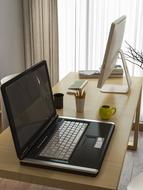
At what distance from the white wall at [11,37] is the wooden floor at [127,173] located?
3.51 ft

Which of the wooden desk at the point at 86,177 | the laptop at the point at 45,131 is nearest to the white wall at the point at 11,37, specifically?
the wooden desk at the point at 86,177

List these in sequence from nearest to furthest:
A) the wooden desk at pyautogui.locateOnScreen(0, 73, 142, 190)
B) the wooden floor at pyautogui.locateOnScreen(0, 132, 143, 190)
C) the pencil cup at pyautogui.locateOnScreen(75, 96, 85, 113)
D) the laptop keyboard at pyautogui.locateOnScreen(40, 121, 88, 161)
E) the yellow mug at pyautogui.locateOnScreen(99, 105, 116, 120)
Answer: the wooden desk at pyautogui.locateOnScreen(0, 73, 142, 190) → the laptop keyboard at pyautogui.locateOnScreen(40, 121, 88, 161) → the yellow mug at pyautogui.locateOnScreen(99, 105, 116, 120) → the pencil cup at pyautogui.locateOnScreen(75, 96, 85, 113) → the wooden floor at pyautogui.locateOnScreen(0, 132, 143, 190)

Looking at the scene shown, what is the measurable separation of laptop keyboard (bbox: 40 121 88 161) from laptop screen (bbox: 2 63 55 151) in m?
0.09

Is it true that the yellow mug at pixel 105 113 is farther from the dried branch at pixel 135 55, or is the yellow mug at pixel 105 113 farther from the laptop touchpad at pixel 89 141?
the dried branch at pixel 135 55

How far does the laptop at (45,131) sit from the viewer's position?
121 cm

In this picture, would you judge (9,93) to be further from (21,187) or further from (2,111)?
(2,111)

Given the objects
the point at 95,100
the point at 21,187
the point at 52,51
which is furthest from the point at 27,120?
the point at 52,51

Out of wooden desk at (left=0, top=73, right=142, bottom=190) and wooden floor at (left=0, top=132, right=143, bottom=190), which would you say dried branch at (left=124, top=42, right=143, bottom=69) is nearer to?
wooden desk at (left=0, top=73, right=142, bottom=190)

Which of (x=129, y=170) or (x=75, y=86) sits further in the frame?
(x=129, y=170)

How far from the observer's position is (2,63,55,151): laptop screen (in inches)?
47.6

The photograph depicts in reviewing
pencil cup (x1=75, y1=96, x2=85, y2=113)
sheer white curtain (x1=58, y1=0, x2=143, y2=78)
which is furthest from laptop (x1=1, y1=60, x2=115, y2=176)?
sheer white curtain (x1=58, y1=0, x2=143, y2=78)

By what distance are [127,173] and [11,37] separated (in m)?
1.72

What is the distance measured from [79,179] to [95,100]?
944 millimetres

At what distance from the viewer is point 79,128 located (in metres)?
1.55
